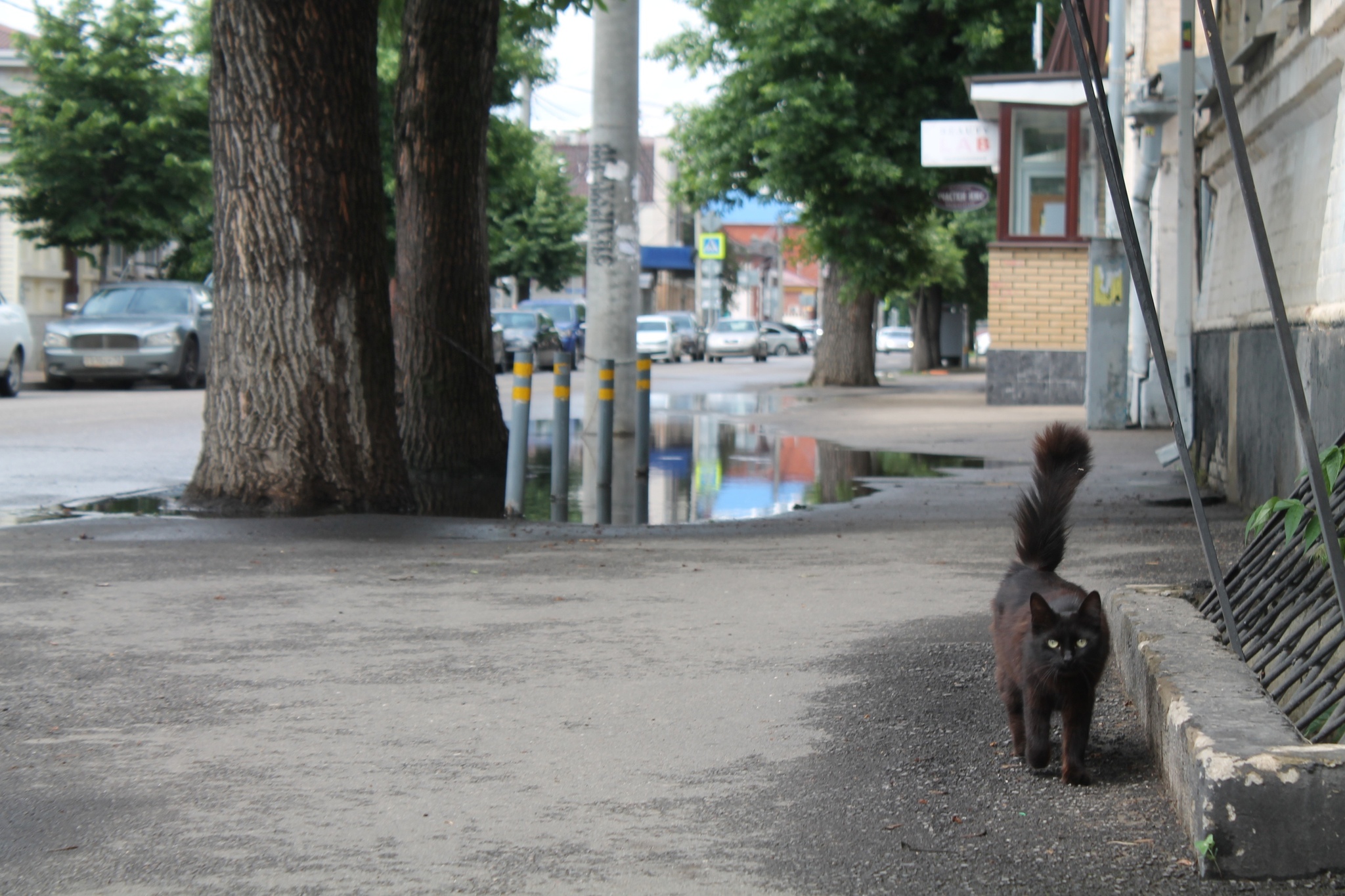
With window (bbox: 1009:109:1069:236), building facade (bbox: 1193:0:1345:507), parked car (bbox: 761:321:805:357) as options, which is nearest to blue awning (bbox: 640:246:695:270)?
parked car (bbox: 761:321:805:357)

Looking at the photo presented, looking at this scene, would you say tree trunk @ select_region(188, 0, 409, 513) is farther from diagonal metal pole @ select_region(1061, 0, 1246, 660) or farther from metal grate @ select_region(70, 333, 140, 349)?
metal grate @ select_region(70, 333, 140, 349)

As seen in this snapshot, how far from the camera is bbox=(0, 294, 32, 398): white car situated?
2108 cm

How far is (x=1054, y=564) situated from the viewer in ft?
14.0

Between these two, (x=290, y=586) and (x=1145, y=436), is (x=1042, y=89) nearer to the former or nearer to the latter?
(x=1145, y=436)

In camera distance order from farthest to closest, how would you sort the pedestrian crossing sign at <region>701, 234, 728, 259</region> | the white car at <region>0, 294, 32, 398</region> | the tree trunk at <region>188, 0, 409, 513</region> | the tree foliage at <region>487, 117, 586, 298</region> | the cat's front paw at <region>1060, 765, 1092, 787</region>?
the pedestrian crossing sign at <region>701, 234, 728, 259</region> → the tree foliage at <region>487, 117, 586, 298</region> → the white car at <region>0, 294, 32, 398</region> → the tree trunk at <region>188, 0, 409, 513</region> → the cat's front paw at <region>1060, 765, 1092, 787</region>

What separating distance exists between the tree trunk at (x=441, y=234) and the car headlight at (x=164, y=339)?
13285 millimetres

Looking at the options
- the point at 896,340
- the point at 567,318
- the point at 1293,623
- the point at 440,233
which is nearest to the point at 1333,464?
the point at 1293,623

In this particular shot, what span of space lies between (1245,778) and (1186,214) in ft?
33.9

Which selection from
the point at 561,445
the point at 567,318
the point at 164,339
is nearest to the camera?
the point at 561,445

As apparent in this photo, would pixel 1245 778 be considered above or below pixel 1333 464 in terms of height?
below

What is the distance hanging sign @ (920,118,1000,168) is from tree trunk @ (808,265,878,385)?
647cm

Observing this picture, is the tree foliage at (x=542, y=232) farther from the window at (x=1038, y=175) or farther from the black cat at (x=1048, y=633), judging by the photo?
the black cat at (x=1048, y=633)

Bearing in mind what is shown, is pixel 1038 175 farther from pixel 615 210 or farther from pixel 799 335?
pixel 799 335

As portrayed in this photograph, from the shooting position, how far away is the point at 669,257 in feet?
250
